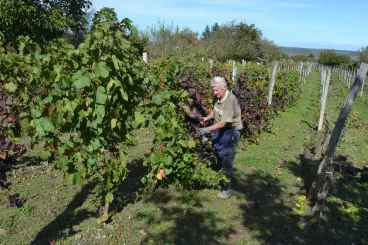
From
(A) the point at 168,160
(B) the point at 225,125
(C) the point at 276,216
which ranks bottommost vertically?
(C) the point at 276,216

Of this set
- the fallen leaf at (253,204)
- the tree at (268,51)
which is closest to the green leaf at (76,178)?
the fallen leaf at (253,204)

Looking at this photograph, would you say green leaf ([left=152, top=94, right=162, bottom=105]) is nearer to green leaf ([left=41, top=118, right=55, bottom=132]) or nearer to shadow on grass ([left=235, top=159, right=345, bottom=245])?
green leaf ([left=41, top=118, right=55, bottom=132])

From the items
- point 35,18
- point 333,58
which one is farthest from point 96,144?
point 333,58

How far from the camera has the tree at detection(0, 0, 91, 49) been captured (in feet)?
52.1

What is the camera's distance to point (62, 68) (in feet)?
10.9

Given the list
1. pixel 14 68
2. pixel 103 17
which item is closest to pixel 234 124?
pixel 103 17

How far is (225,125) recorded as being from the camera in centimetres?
489

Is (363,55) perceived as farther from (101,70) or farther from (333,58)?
(101,70)

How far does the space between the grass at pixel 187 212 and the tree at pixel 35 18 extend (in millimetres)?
12157

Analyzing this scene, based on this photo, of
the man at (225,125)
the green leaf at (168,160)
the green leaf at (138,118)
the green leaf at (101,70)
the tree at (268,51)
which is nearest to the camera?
the green leaf at (101,70)

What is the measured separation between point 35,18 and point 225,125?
15629 millimetres

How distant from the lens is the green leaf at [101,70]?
305 centimetres

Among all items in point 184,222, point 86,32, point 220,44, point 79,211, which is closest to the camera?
point 184,222

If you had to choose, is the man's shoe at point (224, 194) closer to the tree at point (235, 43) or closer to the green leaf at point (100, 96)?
the green leaf at point (100, 96)
